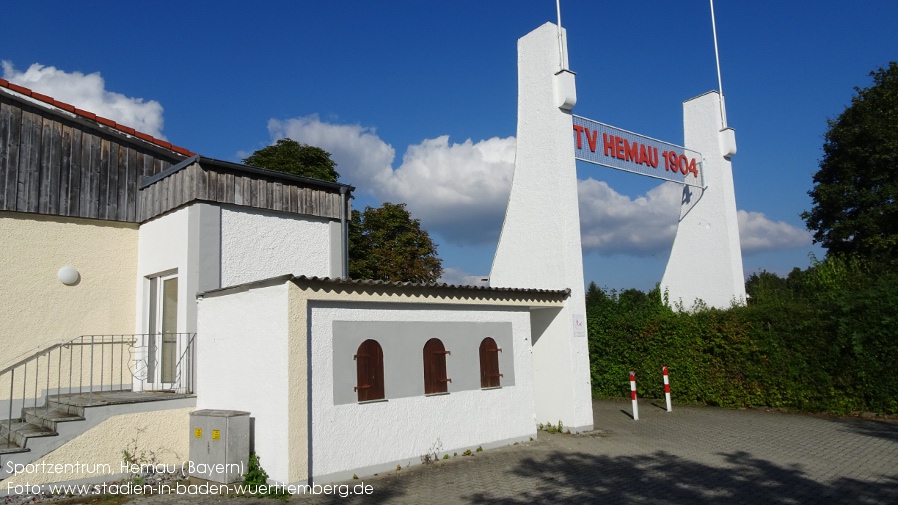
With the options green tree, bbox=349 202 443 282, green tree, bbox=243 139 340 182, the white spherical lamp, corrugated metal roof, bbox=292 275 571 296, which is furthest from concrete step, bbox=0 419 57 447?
green tree, bbox=349 202 443 282

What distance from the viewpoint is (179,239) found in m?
9.84

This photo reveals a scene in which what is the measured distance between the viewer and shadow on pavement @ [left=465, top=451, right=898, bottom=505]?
279 inches

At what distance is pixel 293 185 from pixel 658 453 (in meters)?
7.62

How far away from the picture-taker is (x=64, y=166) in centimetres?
1025

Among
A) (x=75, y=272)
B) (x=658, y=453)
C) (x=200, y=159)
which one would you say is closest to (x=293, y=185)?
(x=200, y=159)

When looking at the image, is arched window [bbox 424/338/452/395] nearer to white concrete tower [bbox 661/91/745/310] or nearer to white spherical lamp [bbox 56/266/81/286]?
white spherical lamp [bbox 56/266/81/286]

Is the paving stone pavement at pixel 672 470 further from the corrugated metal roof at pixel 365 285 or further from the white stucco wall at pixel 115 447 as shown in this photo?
the corrugated metal roof at pixel 365 285

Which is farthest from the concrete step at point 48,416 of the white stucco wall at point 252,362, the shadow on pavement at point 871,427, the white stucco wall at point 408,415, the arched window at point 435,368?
the shadow on pavement at point 871,427

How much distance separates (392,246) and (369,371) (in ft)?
79.2

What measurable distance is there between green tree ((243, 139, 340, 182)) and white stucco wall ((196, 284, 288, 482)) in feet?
57.6

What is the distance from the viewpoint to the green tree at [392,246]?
31.5 metres

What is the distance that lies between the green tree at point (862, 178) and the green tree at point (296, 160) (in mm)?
20155

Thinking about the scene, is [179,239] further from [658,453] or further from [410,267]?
[410,267]

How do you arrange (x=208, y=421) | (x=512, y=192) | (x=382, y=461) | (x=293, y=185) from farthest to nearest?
(x=512, y=192) < (x=293, y=185) < (x=382, y=461) < (x=208, y=421)
